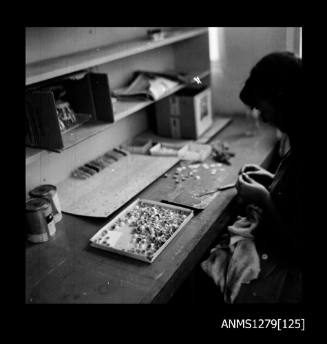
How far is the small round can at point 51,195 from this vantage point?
6.39ft

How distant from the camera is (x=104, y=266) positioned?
1.67 metres

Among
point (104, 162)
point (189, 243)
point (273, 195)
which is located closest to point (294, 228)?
point (273, 195)

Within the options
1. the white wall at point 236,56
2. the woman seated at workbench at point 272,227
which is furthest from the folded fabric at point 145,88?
the woman seated at workbench at point 272,227

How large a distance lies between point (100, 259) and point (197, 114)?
1469mm

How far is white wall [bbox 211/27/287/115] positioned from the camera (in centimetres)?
297

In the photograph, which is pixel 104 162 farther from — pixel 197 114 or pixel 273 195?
pixel 273 195

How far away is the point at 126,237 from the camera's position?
1.85 metres

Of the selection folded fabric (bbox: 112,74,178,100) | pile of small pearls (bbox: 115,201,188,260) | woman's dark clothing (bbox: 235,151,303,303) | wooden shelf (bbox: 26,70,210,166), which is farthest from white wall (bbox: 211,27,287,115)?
pile of small pearls (bbox: 115,201,188,260)

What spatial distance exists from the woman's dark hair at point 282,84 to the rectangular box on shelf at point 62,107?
2.88 ft

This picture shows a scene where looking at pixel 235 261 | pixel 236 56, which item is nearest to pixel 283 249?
pixel 235 261

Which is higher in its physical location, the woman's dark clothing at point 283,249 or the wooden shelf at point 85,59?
the wooden shelf at point 85,59

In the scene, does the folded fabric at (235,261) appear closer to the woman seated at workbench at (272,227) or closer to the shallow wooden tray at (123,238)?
the woman seated at workbench at (272,227)

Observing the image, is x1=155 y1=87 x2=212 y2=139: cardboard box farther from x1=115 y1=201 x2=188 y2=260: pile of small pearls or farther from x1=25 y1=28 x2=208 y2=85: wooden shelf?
x1=115 y1=201 x2=188 y2=260: pile of small pearls

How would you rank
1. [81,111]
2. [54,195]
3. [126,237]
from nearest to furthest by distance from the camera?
[126,237] < [54,195] < [81,111]
